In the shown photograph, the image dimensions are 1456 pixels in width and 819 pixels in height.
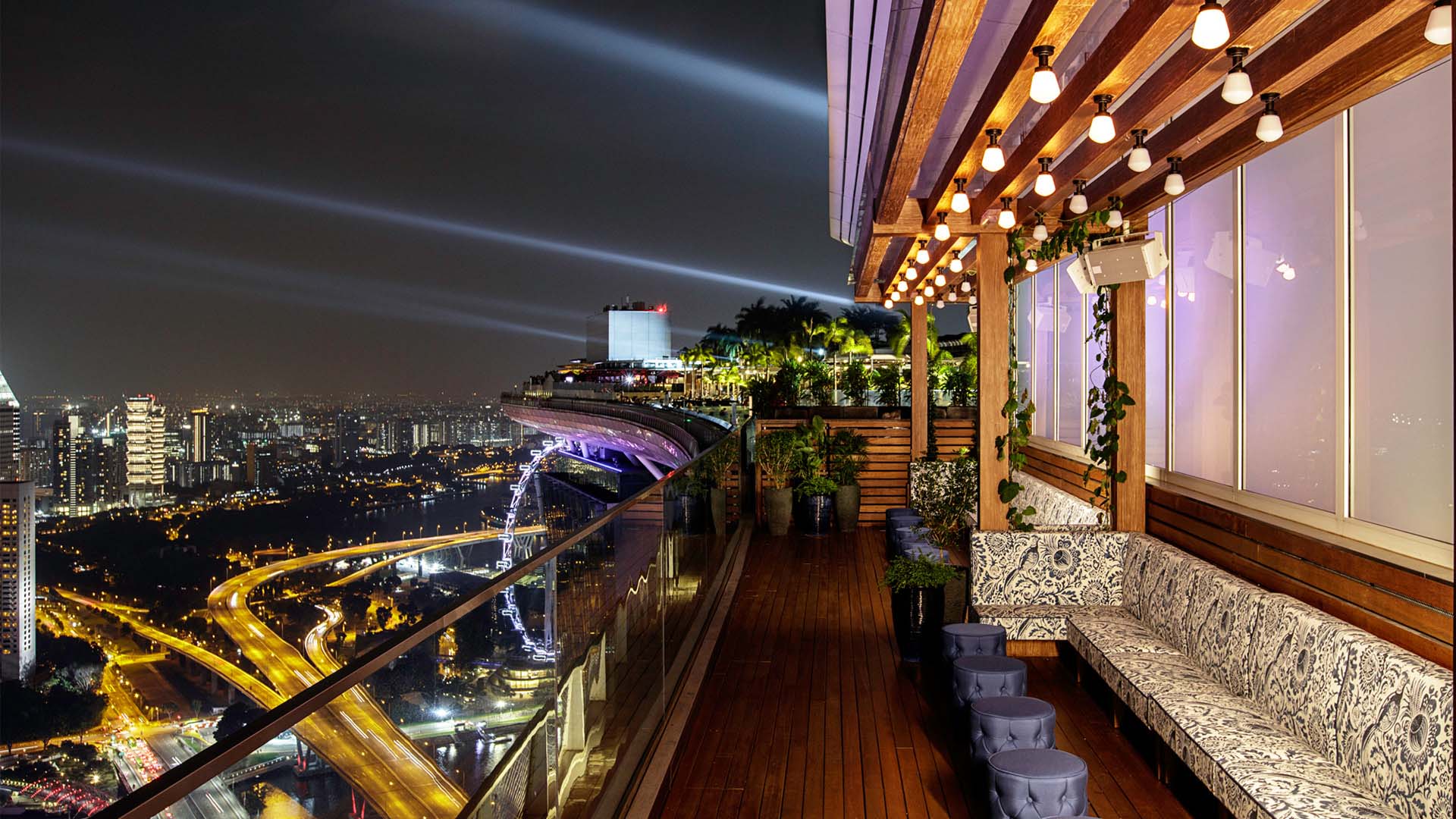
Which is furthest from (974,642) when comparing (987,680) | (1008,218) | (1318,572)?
(1008,218)

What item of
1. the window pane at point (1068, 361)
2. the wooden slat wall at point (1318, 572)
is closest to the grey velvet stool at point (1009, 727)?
the wooden slat wall at point (1318, 572)

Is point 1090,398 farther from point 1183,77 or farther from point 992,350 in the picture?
point 1183,77

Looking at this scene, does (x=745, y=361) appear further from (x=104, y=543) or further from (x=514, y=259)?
(x=514, y=259)

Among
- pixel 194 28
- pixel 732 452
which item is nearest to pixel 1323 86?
pixel 732 452

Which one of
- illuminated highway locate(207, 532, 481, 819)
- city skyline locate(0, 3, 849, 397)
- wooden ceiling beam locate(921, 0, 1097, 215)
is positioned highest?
city skyline locate(0, 3, 849, 397)

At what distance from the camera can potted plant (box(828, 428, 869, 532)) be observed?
39.2 feet

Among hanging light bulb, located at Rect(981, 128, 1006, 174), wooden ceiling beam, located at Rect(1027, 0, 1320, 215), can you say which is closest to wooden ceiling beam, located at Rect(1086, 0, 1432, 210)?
wooden ceiling beam, located at Rect(1027, 0, 1320, 215)

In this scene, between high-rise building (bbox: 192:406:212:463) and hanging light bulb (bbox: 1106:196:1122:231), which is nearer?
hanging light bulb (bbox: 1106:196:1122:231)

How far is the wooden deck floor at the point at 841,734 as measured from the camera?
4.12m

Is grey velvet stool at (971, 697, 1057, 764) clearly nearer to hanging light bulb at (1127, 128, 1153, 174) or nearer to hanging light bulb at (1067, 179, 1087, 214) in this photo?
hanging light bulb at (1127, 128, 1153, 174)

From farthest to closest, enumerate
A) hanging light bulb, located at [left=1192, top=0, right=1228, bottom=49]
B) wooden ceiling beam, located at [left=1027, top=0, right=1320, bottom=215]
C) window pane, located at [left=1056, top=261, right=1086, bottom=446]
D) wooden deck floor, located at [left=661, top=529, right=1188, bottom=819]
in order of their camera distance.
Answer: window pane, located at [left=1056, top=261, right=1086, bottom=446] < wooden deck floor, located at [left=661, top=529, right=1188, bottom=819] < wooden ceiling beam, located at [left=1027, top=0, right=1320, bottom=215] < hanging light bulb, located at [left=1192, top=0, right=1228, bottom=49]

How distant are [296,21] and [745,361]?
41892 millimetres

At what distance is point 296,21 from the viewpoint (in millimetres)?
54625

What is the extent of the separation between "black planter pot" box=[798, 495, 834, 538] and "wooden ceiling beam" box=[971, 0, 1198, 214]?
6.71m
